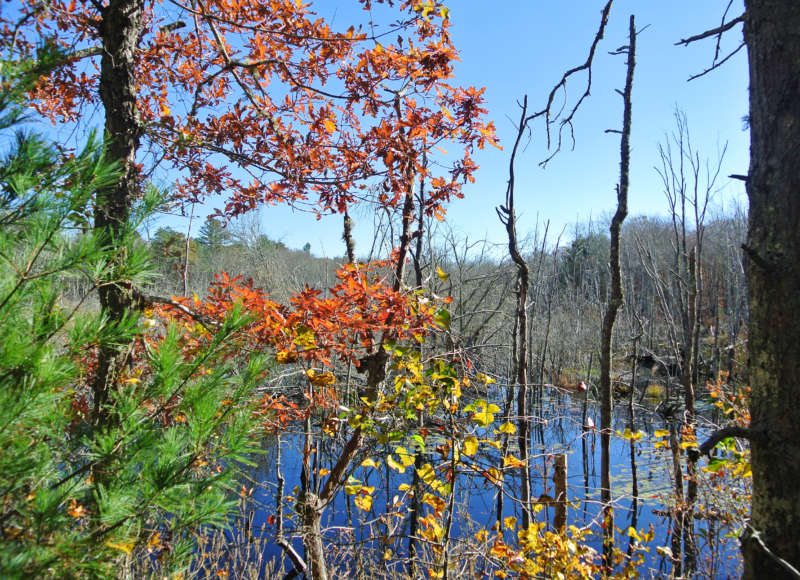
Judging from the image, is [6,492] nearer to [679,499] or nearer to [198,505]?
[198,505]

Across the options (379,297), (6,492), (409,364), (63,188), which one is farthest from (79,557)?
(379,297)

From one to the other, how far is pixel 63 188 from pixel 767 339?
199 centimetres

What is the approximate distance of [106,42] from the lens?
7.29ft

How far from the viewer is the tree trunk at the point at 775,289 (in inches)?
51.7

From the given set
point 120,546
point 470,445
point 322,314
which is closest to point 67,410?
point 120,546

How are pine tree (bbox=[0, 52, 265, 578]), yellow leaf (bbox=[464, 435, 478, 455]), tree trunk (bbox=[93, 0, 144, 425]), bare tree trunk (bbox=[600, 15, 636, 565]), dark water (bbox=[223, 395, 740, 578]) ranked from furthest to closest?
dark water (bbox=[223, 395, 740, 578]), bare tree trunk (bbox=[600, 15, 636, 565]), tree trunk (bbox=[93, 0, 144, 425]), yellow leaf (bbox=[464, 435, 478, 455]), pine tree (bbox=[0, 52, 265, 578])

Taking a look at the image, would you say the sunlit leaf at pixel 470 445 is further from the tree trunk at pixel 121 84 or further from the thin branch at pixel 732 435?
the tree trunk at pixel 121 84

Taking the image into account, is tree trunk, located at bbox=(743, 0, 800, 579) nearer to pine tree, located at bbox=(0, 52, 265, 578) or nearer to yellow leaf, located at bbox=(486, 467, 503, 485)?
yellow leaf, located at bbox=(486, 467, 503, 485)

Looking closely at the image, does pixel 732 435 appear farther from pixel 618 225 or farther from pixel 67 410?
pixel 618 225

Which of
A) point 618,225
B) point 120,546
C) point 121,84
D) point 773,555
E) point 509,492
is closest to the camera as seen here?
point 120,546

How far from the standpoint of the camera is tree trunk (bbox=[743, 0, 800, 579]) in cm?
131

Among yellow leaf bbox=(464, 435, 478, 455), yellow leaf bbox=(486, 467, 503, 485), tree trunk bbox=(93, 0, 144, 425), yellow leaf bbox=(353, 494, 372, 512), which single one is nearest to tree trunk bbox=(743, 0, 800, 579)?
yellow leaf bbox=(464, 435, 478, 455)

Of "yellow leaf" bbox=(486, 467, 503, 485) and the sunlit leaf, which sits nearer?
the sunlit leaf

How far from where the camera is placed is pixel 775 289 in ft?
4.47
